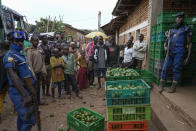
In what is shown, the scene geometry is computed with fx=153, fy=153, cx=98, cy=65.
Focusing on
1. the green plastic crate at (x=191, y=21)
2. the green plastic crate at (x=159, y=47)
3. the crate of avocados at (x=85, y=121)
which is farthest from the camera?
the green plastic crate at (x=159, y=47)

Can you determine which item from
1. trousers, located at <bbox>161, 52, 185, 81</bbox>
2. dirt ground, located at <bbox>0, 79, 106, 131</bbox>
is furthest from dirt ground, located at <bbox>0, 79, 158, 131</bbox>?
trousers, located at <bbox>161, 52, 185, 81</bbox>

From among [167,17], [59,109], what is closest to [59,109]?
[59,109]

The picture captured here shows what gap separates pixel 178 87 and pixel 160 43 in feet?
4.88

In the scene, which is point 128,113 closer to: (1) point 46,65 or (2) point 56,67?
(2) point 56,67

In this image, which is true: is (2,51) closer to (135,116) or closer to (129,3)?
(135,116)

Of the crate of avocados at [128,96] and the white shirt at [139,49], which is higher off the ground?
the white shirt at [139,49]

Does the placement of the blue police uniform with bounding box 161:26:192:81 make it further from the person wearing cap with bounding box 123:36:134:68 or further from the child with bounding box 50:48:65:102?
the child with bounding box 50:48:65:102

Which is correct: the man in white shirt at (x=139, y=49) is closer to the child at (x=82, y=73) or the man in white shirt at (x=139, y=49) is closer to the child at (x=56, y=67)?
the child at (x=82, y=73)

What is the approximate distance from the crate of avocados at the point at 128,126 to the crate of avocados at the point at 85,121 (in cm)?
42

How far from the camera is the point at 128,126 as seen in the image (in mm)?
2797

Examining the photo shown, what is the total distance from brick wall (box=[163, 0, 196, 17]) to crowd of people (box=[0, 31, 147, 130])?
5.16 feet

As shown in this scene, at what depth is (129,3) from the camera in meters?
9.05

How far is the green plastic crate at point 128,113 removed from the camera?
8.91 feet

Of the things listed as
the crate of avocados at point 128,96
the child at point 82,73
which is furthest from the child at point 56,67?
the crate of avocados at point 128,96
